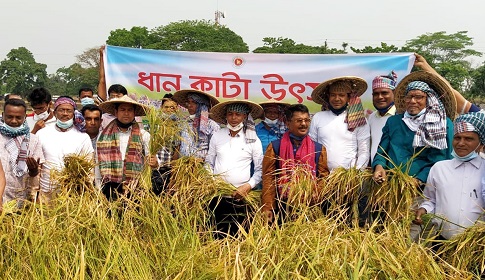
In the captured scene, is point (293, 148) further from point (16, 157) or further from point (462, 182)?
point (16, 157)

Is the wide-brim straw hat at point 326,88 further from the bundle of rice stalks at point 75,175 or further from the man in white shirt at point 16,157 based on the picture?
the man in white shirt at point 16,157

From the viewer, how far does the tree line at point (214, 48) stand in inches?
1342

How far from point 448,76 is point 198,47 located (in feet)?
65.3

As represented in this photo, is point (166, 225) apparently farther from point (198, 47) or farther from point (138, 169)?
point (198, 47)

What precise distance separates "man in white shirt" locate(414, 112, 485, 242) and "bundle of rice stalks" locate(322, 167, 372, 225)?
374mm

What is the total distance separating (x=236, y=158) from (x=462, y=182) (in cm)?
150

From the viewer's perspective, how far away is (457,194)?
257 centimetres

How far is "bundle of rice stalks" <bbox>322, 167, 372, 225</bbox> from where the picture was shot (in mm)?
2832

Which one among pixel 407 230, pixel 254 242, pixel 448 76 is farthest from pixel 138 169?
pixel 448 76

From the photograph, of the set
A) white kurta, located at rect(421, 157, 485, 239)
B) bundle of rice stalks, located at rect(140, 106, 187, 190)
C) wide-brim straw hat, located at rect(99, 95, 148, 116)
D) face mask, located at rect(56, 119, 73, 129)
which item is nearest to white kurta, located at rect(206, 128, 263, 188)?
bundle of rice stalks, located at rect(140, 106, 187, 190)

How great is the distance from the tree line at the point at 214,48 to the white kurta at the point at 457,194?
24.7 metres

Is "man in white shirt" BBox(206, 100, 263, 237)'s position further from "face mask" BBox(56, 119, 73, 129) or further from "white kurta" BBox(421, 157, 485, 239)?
"white kurta" BBox(421, 157, 485, 239)

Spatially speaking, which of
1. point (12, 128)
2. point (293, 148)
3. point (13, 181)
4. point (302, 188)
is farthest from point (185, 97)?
point (302, 188)

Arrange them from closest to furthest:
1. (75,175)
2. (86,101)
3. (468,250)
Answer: (468,250) < (75,175) < (86,101)
